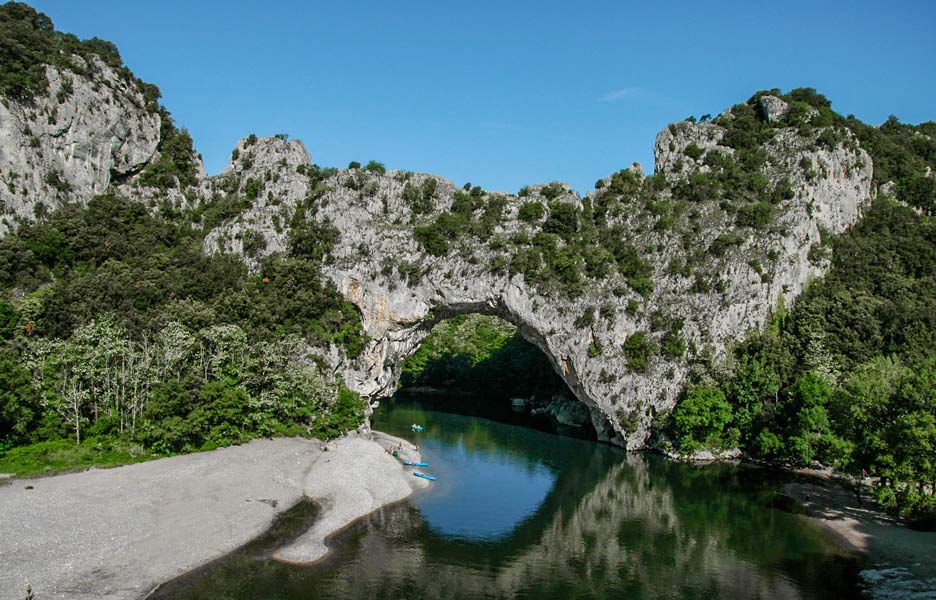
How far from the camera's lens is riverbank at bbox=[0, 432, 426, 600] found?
26.2 m

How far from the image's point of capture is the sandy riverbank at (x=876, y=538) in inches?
1179

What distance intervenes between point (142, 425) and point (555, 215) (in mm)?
48359

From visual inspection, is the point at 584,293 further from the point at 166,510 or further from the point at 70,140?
the point at 70,140

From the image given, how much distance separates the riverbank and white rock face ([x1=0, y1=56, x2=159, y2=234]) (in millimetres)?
44058

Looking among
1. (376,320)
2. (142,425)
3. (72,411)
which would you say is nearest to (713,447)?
(376,320)

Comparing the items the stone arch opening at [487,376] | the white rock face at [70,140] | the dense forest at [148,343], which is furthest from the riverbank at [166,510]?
the white rock face at [70,140]

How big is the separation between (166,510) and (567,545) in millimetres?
23570

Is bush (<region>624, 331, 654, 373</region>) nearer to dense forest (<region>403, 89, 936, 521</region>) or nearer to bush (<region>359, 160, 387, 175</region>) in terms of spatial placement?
dense forest (<region>403, 89, 936, 521</region>)

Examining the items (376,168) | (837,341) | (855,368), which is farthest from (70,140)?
(855,368)

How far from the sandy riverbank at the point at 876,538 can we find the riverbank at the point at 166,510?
1133 inches

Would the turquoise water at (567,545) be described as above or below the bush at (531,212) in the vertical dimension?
below

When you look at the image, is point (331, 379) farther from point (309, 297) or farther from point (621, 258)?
point (621, 258)

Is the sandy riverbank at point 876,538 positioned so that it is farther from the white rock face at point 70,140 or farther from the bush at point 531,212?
the white rock face at point 70,140

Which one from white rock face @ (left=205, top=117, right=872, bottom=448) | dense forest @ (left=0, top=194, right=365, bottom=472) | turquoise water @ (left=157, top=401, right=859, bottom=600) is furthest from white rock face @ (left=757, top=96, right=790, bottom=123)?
dense forest @ (left=0, top=194, right=365, bottom=472)
